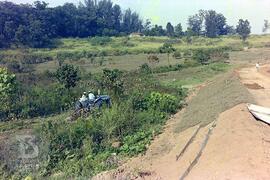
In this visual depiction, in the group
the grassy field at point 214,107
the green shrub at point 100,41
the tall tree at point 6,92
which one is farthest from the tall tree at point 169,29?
the grassy field at point 214,107

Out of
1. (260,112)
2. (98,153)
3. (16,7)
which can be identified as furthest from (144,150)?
(16,7)

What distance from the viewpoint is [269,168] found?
28.3 feet

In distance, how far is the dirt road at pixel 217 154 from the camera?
29.0 feet

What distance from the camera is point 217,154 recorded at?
10008 mm

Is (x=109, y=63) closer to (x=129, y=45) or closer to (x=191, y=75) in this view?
(x=191, y=75)

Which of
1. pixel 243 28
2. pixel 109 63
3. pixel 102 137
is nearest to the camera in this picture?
pixel 102 137

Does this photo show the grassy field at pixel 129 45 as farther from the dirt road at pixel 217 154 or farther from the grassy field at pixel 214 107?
the dirt road at pixel 217 154

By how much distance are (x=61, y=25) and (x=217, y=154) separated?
66.7 meters

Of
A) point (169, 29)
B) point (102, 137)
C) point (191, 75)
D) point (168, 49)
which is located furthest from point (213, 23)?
point (102, 137)

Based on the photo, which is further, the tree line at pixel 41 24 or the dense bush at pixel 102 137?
the tree line at pixel 41 24

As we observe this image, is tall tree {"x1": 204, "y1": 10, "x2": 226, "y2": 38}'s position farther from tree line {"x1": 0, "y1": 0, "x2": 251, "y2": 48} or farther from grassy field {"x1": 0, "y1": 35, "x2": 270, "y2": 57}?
grassy field {"x1": 0, "y1": 35, "x2": 270, "y2": 57}

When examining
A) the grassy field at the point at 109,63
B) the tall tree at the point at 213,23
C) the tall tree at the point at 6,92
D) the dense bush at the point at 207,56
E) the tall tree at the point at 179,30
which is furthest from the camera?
the tall tree at the point at 213,23

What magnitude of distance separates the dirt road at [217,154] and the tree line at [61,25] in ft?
163

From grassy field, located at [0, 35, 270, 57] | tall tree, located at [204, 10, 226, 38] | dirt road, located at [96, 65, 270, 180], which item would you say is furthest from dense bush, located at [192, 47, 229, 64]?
tall tree, located at [204, 10, 226, 38]
